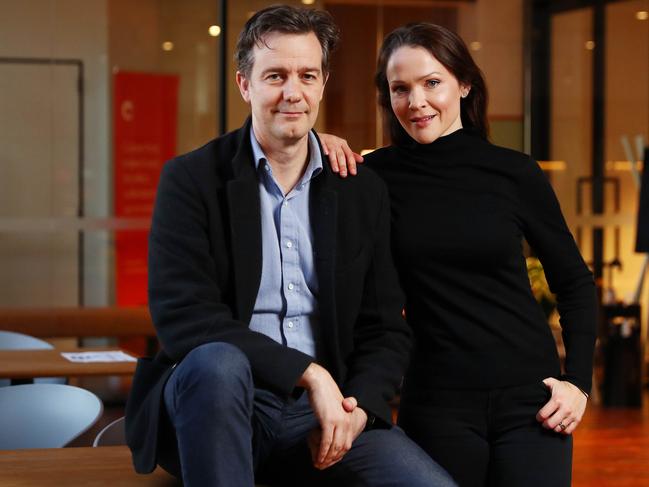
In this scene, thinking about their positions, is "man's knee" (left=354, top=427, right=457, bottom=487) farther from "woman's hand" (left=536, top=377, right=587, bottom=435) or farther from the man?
"woman's hand" (left=536, top=377, right=587, bottom=435)

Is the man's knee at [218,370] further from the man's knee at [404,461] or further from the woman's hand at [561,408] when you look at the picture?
the woman's hand at [561,408]

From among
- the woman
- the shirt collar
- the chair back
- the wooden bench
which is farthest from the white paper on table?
the wooden bench

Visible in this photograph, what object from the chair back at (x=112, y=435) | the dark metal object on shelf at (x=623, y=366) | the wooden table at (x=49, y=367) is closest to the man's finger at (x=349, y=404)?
the chair back at (x=112, y=435)

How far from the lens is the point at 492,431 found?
2.58 metres

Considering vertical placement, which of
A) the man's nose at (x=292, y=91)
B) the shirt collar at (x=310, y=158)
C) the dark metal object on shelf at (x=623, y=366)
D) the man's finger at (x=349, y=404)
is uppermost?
the man's nose at (x=292, y=91)

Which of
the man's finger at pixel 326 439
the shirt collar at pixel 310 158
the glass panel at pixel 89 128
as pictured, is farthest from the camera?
the glass panel at pixel 89 128

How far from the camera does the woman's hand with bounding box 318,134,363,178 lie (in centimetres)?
256

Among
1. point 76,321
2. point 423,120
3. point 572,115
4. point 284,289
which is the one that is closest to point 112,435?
point 284,289

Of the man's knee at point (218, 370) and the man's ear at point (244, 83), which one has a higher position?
the man's ear at point (244, 83)

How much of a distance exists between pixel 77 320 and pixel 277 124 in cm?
541

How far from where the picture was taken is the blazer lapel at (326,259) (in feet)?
7.99

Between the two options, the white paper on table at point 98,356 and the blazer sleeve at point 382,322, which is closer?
the blazer sleeve at point 382,322

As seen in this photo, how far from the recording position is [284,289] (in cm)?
243

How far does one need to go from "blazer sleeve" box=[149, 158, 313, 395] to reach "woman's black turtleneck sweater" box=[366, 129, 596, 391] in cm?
44
